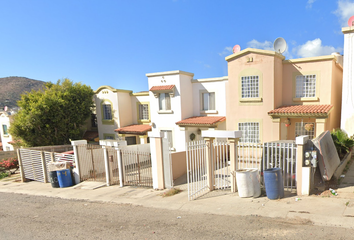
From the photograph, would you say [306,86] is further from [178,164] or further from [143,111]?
[143,111]

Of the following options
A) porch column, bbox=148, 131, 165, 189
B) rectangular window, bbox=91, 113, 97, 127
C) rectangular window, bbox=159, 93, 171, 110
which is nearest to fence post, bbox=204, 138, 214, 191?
porch column, bbox=148, 131, 165, 189

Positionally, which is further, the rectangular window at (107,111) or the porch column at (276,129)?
the rectangular window at (107,111)

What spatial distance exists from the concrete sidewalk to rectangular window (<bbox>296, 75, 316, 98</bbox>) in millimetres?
7550

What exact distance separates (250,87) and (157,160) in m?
7.99

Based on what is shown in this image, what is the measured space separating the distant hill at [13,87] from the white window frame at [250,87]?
7182 centimetres

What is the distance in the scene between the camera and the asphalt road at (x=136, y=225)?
533 cm

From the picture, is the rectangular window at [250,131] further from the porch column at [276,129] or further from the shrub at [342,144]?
the shrub at [342,144]

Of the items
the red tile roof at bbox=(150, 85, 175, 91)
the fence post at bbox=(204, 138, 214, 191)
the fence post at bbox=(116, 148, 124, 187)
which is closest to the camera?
the fence post at bbox=(204, 138, 214, 191)

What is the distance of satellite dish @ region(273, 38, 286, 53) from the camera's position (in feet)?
47.0

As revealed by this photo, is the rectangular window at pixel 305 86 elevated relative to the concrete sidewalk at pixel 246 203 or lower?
elevated

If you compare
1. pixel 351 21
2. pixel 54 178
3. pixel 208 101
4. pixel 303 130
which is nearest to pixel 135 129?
pixel 208 101

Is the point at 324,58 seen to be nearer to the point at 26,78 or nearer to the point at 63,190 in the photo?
the point at 63,190

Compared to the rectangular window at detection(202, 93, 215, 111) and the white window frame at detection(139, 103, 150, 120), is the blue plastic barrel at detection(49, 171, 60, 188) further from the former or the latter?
the rectangular window at detection(202, 93, 215, 111)

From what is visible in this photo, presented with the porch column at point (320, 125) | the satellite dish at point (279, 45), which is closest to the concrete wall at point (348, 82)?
the porch column at point (320, 125)
